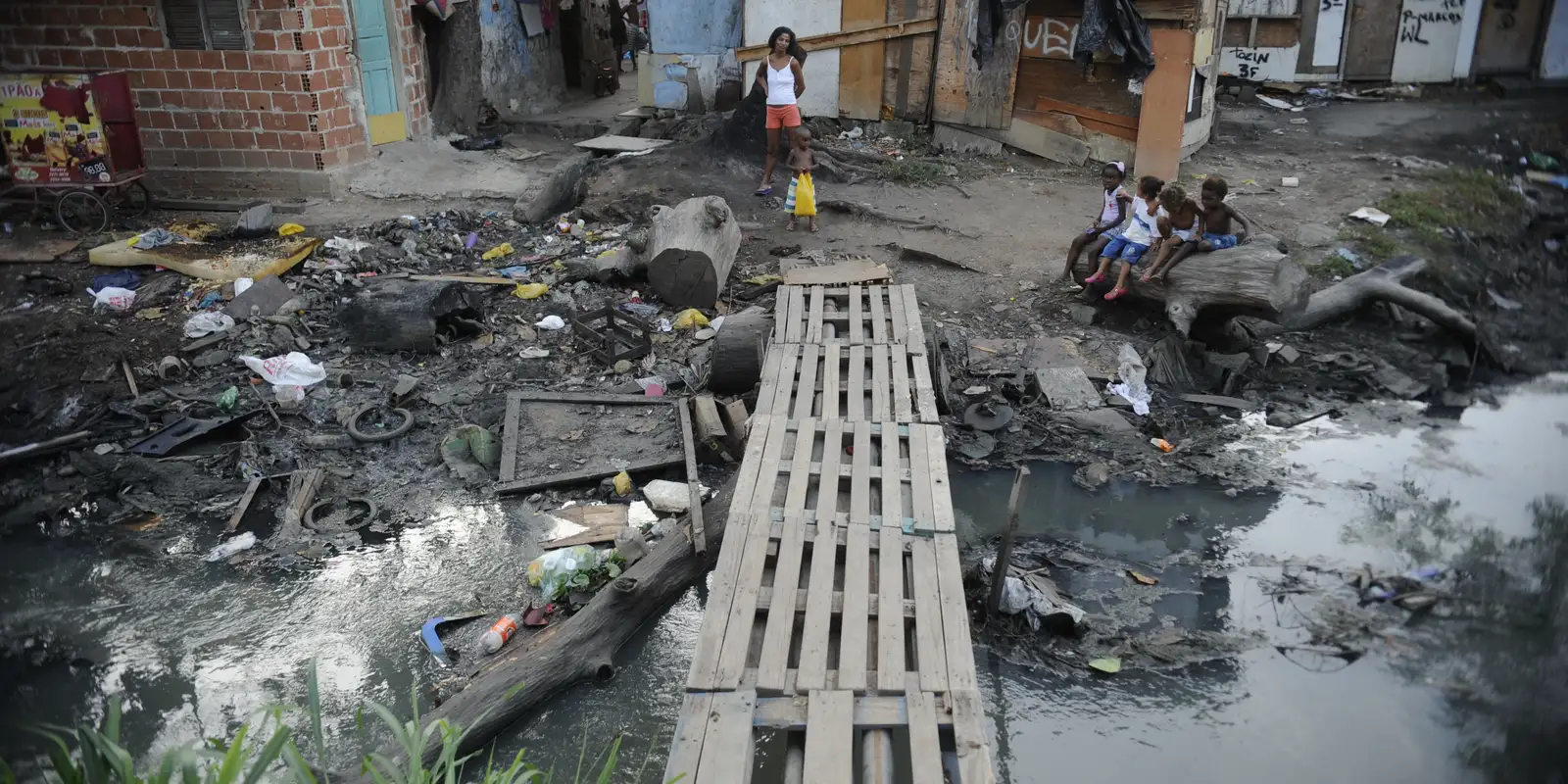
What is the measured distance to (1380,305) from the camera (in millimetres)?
6938

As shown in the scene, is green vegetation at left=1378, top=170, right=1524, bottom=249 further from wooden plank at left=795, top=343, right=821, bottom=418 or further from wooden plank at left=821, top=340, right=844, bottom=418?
wooden plank at left=795, top=343, right=821, bottom=418

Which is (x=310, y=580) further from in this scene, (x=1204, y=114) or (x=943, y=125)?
(x=1204, y=114)

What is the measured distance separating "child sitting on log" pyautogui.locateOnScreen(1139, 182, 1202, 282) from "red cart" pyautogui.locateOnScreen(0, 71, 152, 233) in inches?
336

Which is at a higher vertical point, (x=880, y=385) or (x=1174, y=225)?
(x=1174, y=225)

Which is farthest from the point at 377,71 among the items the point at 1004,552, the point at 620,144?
the point at 1004,552

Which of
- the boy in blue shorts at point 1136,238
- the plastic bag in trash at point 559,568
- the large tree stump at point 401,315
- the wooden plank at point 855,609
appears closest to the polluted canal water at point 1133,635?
the plastic bag in trash at point 559,568

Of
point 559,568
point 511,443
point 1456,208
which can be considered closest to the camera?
point 559,568

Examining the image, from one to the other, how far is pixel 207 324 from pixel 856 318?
14.7ft

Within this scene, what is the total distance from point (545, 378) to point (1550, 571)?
5.52 meters

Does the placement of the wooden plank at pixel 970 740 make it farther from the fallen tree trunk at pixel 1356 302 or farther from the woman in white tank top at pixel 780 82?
the woman in white tank top at pixel 780 82

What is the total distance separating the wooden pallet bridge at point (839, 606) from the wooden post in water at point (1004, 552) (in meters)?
0.29

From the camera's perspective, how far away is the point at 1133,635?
4180 mm

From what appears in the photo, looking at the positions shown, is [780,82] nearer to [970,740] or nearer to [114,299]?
[114,299]

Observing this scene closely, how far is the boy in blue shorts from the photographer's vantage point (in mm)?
6535
